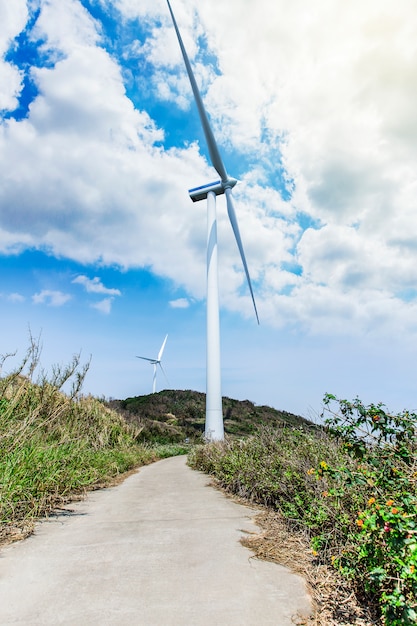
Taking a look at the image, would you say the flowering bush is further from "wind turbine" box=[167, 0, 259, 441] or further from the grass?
"wind turbine" box=[167, 0, 259, 441]

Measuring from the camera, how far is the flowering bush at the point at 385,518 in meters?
2.35

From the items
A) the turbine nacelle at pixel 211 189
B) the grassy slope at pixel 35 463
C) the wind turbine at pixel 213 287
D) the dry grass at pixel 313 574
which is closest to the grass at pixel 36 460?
the grassy slope at pixel 35 463

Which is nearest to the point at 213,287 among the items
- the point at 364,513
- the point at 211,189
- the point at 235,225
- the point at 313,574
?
the point at 235,225

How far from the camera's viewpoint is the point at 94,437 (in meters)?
14.6

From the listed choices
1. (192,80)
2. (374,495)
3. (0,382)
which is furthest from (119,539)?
(192,80)

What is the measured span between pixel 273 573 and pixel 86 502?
5004 millimetres

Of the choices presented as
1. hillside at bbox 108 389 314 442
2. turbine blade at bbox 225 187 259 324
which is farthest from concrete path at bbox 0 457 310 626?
hillside at bbox 108 389 314 442

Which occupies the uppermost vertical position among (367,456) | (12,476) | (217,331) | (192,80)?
(192,80)

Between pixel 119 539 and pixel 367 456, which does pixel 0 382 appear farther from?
pixel 367 456

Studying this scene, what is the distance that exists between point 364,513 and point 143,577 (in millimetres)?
2048

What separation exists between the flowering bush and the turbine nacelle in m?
23.9

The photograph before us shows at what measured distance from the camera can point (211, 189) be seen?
26.5m

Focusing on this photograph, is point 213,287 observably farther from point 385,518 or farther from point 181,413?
point 181,413

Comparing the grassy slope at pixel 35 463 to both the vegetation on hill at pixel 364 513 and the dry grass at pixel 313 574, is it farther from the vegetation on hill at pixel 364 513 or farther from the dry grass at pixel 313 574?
the vegetation on hill at pixel 364 513
